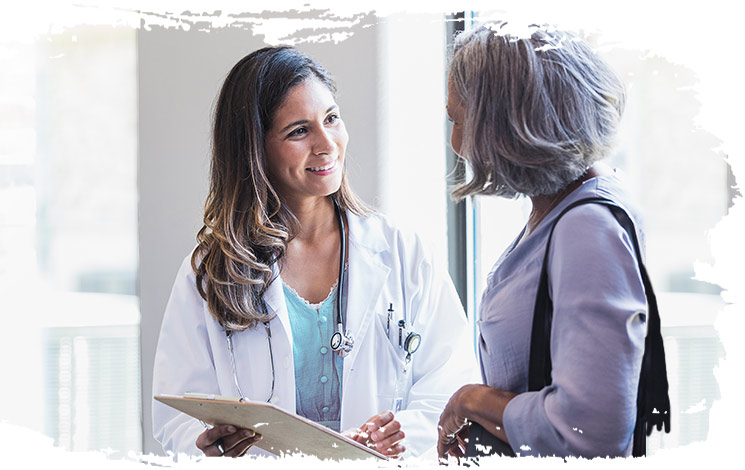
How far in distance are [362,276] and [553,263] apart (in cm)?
73

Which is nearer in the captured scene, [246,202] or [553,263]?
[553,263]

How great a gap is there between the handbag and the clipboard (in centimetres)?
29

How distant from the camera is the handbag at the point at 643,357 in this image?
2.72ft

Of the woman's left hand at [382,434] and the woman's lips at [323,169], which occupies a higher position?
the woman's lips at [323,169]

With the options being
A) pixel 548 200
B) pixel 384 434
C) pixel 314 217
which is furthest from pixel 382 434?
pixel 548 200

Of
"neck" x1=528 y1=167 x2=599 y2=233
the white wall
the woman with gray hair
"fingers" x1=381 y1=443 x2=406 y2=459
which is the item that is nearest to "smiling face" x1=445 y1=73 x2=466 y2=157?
the woman with gray hair

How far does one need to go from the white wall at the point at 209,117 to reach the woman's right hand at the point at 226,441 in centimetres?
82

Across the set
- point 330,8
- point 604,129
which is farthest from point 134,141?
point 604,129

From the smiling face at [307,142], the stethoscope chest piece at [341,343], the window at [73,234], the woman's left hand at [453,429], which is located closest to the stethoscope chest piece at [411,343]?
the stethoscope chest piece at [341,343]

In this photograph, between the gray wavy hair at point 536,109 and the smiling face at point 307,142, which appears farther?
the smiling face at point 307,142

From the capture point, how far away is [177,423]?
1.46 m

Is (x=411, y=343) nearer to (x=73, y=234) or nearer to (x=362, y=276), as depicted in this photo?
(x=362, y=276)

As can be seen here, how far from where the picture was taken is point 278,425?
1.07m

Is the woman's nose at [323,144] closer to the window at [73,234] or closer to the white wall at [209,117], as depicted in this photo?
the white wall at [209,117]
